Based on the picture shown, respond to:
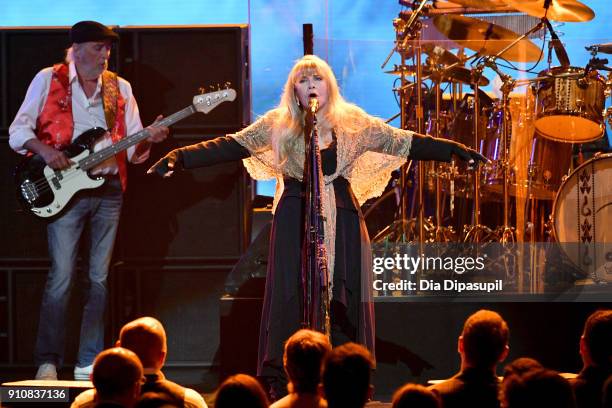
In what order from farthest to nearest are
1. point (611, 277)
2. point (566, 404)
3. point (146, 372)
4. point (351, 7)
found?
point (351, 7)
point (611, 277)
point (146, 372)
point (566, 404)

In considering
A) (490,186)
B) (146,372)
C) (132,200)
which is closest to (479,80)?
(490,186)

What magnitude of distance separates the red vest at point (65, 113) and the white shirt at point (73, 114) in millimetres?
31

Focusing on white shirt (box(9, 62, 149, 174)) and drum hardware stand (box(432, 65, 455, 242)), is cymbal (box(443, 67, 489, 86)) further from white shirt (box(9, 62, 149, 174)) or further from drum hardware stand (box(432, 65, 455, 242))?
white shirt (box(9, 62, 149, 174))

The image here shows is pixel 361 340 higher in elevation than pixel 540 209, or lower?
lower

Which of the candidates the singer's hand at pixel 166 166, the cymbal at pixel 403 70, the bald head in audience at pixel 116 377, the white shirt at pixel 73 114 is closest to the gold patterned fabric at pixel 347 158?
the singer's hand at pixel 166 166

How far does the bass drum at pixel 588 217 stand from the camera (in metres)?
6.14

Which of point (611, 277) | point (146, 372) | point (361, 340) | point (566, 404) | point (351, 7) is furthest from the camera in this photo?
point (351, 7)

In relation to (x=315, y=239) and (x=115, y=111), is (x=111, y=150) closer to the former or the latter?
(x=115, y=111)

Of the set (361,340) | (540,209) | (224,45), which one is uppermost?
(224,45)

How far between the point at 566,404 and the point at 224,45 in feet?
14.5

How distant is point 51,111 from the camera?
6.30 meters

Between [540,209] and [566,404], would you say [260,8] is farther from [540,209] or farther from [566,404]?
[566,404]

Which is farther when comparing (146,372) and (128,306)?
(128,306)

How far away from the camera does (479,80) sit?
20.2 ft
